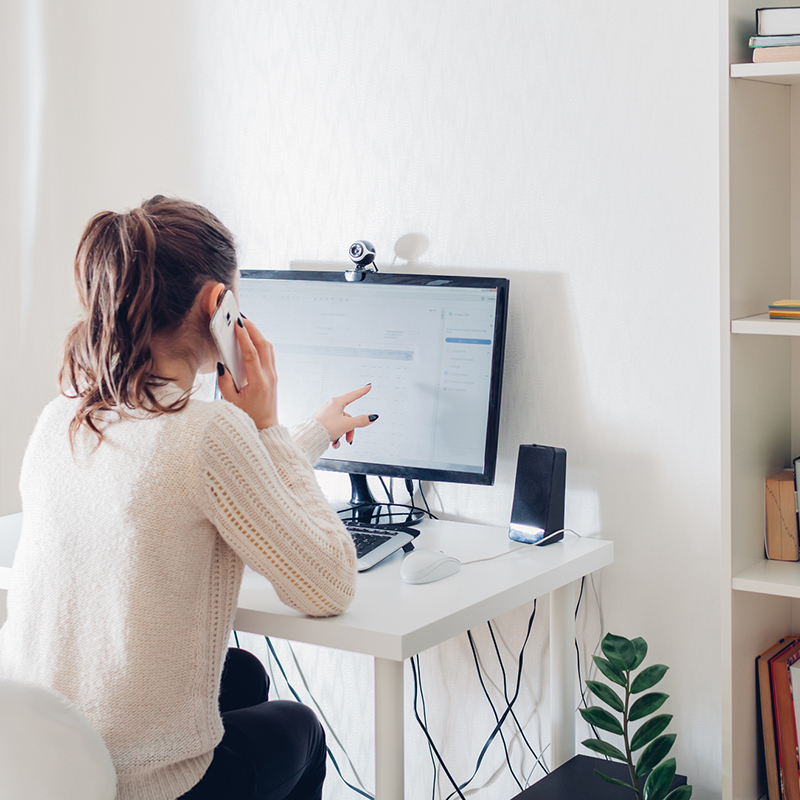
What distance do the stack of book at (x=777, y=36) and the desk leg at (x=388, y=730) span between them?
920 millimetres

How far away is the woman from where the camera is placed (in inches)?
46.0

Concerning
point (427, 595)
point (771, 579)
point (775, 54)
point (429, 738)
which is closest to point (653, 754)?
point (771, 579)

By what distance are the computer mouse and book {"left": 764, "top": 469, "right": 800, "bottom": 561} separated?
476 mm

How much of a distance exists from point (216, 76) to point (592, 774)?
153 centimetres

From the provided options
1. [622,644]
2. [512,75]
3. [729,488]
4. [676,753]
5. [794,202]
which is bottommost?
[676,753]

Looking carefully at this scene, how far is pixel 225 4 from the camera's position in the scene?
2.09 metres

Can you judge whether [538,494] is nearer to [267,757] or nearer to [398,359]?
[398,359]

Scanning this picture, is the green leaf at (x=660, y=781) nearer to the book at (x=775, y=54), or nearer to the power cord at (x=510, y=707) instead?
the power cord at (x=510, y=707)

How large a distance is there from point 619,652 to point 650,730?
0.45ft

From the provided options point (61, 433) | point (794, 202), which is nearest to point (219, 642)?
point (61, 433)

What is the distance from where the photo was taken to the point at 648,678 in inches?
60.4

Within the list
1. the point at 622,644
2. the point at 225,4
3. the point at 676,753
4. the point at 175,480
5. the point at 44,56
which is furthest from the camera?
the point at 44,56

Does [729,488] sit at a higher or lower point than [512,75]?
lower

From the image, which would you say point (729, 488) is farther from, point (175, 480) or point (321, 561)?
point (175, 480)
